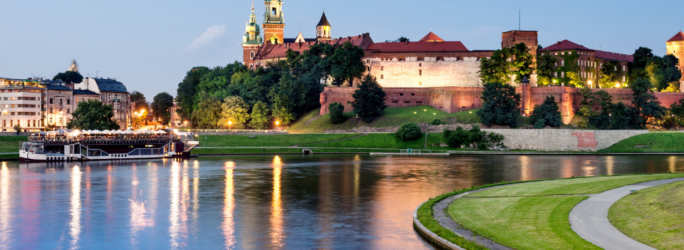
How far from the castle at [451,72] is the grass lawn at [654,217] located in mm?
75649

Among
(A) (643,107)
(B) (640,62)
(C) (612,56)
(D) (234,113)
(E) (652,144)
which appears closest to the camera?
(E) (652,144)

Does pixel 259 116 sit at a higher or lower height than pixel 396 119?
higher

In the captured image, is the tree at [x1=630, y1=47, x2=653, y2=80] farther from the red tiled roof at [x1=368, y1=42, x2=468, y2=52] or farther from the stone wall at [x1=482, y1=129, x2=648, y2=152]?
the stone wall at [x1=482, y1=129, x2=648, y2=152]

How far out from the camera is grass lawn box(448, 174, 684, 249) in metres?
18.9

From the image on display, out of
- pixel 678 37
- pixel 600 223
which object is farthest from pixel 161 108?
pixel 600 223

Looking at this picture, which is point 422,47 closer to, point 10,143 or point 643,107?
point 643,107

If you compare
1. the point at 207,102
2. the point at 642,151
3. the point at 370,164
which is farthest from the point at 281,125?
the point at 642,151

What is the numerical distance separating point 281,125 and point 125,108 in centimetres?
3702

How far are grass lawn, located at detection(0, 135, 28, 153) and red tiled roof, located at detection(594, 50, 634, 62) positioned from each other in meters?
103

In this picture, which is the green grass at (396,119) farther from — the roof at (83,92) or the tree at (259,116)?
the roof at (83,92)

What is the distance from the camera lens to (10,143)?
74.0 meters

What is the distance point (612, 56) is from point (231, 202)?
119363 millimetres

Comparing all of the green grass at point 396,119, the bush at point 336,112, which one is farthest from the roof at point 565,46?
the bush at point 336,112

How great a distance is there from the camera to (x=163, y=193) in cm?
3666
